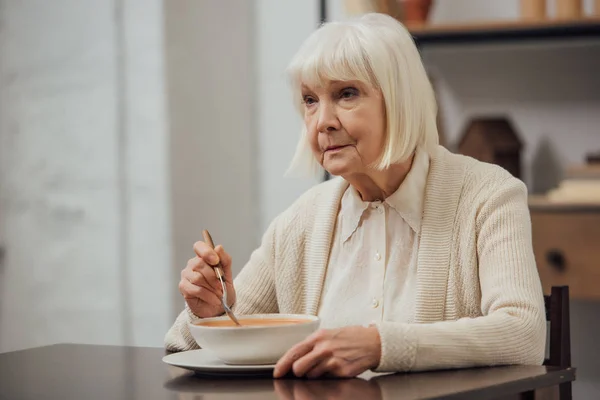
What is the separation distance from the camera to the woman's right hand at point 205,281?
61.8 inches

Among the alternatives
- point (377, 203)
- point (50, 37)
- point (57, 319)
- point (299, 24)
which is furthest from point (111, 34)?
point (377, 203)

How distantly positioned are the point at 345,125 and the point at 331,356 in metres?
0.56

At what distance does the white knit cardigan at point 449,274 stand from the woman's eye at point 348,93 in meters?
0.20

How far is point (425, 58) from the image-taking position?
3.00 m

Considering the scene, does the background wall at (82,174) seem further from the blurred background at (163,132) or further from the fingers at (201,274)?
the fingers at (201,274)

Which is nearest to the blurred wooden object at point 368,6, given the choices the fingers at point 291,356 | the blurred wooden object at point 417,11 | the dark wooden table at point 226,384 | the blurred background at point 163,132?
the blurred wooden object at point 417,11

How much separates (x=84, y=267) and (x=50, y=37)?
2.51 feet

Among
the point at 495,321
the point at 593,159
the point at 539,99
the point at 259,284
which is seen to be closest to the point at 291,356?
the point at 495,321

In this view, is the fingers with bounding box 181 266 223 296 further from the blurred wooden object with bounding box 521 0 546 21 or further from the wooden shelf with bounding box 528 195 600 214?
the blurred wooden object with bounding box 521 0 546 21

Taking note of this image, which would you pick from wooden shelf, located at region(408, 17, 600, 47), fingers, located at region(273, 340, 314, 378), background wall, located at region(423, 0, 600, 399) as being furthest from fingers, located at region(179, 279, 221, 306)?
background wall, located at region(423, 0, 600, 399)

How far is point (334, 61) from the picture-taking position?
1.68 metres

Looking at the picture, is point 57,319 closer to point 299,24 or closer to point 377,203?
point 299,24

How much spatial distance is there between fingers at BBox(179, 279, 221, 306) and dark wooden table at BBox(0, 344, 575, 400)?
142mm

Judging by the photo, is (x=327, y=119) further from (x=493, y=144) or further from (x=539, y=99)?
(x=539, y=99)
